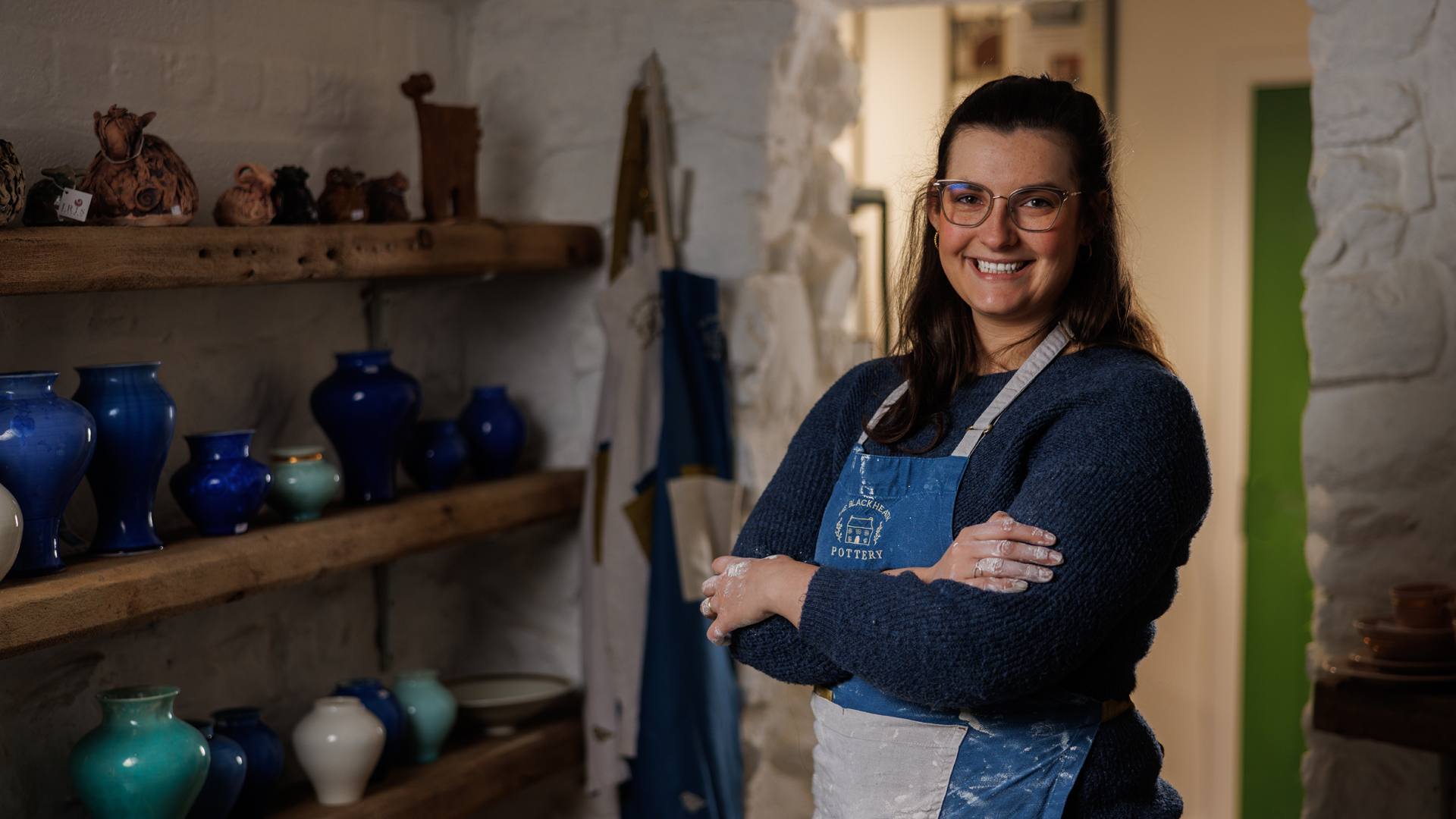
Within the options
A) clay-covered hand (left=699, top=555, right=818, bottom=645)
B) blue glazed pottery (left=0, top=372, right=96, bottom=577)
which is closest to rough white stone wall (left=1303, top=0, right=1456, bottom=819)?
clay-covered hand (left=699, top=555, right=818, bottom=645)

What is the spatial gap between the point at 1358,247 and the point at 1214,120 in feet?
5.41

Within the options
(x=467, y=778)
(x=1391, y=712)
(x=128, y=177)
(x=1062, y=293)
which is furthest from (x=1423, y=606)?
(x=128, y=177)

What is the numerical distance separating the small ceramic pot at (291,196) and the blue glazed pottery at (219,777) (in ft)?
2.63

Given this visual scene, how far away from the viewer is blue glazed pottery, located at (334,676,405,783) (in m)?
2.22

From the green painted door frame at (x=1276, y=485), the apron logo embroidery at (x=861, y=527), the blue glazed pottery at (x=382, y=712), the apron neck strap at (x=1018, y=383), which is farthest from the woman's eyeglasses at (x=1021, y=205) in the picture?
the green painted door frame at (x=1276, y=485)

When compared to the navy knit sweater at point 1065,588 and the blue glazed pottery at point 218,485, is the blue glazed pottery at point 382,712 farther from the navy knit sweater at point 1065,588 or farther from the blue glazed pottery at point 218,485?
the navy knit sweater at point 1065,588

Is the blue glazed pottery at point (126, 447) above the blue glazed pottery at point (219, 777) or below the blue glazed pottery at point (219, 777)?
above

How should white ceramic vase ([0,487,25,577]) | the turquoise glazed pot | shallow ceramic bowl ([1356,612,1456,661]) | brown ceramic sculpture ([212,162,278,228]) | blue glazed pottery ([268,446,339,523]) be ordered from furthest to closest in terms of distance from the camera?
1. the turquoise glazed pot
2. blue glazed pottery ([268,446,339,523])
3. brown ceramic sculpture ([212,162,278,228])
4. shallow ceramic bowl ([1356,612,1456,661])
5. white ceramic vase ([0,487,25,577])

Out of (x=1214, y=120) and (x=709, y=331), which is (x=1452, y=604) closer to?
(x=709, y=331)

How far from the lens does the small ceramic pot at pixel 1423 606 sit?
1821mm

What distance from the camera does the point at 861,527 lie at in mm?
1439

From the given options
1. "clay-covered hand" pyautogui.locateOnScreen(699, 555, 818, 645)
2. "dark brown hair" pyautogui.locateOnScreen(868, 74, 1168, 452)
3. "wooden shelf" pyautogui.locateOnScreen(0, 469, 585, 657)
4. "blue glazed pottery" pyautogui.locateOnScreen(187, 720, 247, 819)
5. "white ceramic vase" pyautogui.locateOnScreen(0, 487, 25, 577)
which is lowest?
"blue glazed pottery" pyautogui.locateOnScreen(187, 720, 247, 819)

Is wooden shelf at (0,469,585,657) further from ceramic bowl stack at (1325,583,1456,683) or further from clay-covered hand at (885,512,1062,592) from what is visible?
ceramic bowl stack at (1325,583,1456,683)

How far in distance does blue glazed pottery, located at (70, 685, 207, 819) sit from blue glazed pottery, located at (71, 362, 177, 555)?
227 millimetres
